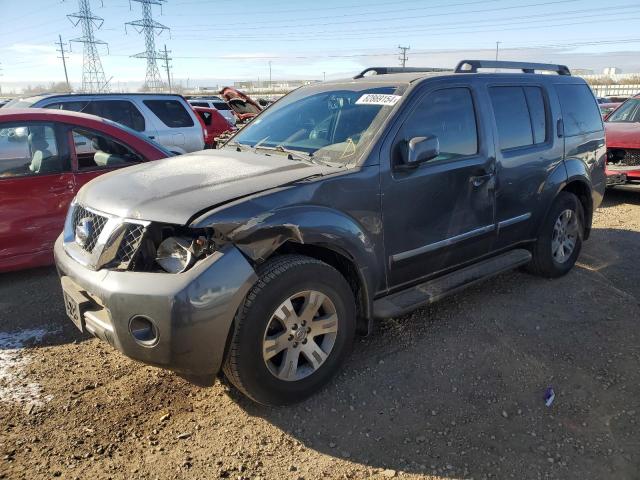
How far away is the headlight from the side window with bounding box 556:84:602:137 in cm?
382

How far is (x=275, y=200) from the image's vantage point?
2.78m

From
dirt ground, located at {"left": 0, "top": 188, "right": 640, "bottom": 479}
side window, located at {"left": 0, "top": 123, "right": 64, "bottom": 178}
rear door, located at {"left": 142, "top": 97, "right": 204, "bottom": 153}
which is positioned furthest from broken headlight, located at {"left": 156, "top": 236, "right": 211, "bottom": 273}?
rear door, located at {"left": 142, "top": 97, "right": 204, "bottom": 153}

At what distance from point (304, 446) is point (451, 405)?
0.92 m

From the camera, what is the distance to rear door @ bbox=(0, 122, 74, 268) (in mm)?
4555

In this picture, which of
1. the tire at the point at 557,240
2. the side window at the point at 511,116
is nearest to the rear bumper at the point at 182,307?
the side window at the point at 511,116

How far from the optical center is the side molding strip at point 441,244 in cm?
345

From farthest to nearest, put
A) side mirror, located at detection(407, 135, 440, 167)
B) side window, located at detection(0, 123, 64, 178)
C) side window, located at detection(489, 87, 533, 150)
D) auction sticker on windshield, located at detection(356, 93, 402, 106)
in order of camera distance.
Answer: side window, located at detection(0, 123, 64, 178) → side window, located at detection(489, 87, 533, 150) → auction sticker on windshield, located at detection(356, 93, 402, 106) → side mirror, located at detection(407, 135, 440, 167)

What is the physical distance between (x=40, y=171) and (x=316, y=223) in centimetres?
325

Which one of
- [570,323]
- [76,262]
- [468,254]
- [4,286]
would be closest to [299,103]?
[468,254]

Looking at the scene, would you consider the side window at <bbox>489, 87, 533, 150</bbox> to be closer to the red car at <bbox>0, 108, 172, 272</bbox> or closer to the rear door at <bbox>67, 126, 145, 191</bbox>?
the rear door at <bbox>67, 126, 145, 191</bbox>

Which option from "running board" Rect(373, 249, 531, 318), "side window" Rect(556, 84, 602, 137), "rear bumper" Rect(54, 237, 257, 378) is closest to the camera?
"rear bumper" Rect(54, 237, 257, 378)

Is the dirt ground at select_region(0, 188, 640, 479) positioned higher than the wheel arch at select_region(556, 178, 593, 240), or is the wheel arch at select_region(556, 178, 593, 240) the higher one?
the wheel arch at select_region(556, 178, 593, 240)

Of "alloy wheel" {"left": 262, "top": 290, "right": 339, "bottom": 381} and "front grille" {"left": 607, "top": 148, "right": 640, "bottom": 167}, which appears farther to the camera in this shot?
"front grille" {"left": 607, "top": 148, "right": 640, "bottom": 167}

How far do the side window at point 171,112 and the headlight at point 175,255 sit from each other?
23.6 ft
